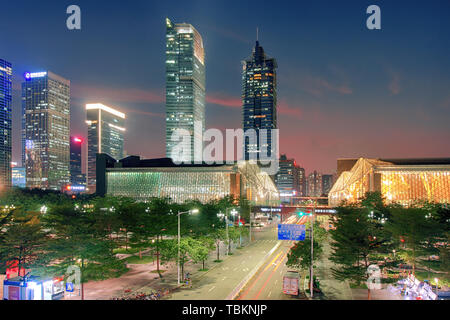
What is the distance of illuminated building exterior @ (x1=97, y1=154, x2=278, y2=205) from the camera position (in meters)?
153

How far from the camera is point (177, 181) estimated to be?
158 m

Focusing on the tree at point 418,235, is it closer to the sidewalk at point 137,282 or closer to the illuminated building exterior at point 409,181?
the sidewalk at point 137,282

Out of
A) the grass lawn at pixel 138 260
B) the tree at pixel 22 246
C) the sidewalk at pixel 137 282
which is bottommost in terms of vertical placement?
the grass lawn at pixel 138 260

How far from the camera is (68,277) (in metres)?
35.1

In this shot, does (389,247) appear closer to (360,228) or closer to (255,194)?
Answer: (360,228)

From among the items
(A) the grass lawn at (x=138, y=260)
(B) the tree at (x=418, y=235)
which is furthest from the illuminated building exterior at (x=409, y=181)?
(A) the grass lawn at (x=138, y=260)

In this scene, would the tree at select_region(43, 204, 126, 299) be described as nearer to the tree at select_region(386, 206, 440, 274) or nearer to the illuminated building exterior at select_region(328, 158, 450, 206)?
the tree at select_region(386, 206, 440, 274)

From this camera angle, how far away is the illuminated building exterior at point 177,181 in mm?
152750

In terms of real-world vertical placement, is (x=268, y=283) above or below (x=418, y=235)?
below

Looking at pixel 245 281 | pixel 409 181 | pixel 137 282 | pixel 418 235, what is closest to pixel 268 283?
pixel 245 281

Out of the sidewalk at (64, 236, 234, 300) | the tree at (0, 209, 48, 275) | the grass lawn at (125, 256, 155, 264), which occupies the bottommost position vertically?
the grass lawn at (125, 256, 155, 264)

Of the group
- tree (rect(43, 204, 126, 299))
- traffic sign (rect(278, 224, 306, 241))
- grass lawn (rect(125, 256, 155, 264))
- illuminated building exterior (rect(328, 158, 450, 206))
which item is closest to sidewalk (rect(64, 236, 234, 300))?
grass lawn (rect(125, 256, 155, 264))

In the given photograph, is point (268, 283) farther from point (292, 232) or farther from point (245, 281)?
point (292, 232)
